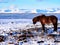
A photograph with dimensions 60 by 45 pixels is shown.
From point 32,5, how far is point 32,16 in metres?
0.11

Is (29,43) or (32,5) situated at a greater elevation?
(32,5)

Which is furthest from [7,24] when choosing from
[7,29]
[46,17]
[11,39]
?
[46,17]

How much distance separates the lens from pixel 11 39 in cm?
126

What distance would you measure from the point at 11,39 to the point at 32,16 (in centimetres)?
30

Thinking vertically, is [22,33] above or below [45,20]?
below

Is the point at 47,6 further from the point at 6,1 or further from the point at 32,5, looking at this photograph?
the point at 6,1

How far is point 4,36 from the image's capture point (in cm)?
127

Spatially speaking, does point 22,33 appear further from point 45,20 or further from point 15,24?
point 45,20

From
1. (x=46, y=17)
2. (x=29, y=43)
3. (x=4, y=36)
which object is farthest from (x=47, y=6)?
(x=4, y=36)

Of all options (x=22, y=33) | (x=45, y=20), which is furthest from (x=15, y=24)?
(x=45, y=20)

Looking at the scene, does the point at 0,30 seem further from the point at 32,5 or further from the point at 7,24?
the point at 32,5

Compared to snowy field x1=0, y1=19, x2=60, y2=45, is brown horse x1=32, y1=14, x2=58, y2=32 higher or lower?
higher

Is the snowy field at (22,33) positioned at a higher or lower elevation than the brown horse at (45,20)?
lower

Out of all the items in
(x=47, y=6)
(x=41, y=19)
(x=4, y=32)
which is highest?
(x=47, y=6)
